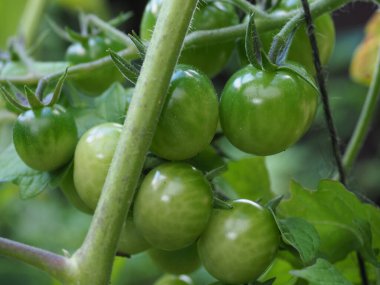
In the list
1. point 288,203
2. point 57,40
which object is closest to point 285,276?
point 288,203

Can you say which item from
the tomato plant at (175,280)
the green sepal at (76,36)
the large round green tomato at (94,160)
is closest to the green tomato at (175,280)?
the tomato plant at (175,280)

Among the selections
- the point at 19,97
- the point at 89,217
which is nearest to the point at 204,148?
the point at 19,97

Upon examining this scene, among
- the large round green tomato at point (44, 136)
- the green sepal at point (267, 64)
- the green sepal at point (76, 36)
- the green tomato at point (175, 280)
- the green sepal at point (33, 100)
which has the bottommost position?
the green tomato at point (175, 280)

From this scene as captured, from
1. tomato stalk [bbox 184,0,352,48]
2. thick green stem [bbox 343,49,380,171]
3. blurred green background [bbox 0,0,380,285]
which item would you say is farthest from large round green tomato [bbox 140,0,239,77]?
blurred green background [bbox 0,0,380,285]

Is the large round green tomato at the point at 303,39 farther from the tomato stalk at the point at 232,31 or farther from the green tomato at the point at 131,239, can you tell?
the green tomato at the point at 131,239

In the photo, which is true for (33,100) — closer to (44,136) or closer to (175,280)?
(44,136)

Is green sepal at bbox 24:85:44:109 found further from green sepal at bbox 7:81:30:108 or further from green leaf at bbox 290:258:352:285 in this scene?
green leaf at bbox 290:258:352:285
